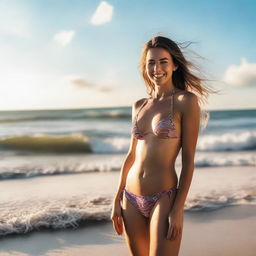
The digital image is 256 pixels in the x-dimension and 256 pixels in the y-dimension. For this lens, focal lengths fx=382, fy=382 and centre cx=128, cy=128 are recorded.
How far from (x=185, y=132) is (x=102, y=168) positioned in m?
7.13

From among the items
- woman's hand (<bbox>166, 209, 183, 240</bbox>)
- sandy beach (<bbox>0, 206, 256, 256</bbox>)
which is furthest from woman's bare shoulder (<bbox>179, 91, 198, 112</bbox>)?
sandy beach (<bbox>0, 206, 256, 256</bbox>)

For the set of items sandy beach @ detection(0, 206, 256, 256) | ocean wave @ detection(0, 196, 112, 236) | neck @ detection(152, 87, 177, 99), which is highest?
neck @ detection(152, 87, 177, 99)

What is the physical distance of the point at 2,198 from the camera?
594 cm

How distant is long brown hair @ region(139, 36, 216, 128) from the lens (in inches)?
92.0

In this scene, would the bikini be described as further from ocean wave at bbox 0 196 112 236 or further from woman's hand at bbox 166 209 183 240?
ocean wave at bbox 0 196 112 236

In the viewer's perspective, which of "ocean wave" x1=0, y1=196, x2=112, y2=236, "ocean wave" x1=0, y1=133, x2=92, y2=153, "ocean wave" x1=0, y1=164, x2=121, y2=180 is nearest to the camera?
"ocean wave" x1=0, y1=196, x2=112, y2=236

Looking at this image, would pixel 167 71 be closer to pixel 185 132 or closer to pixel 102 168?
pixel 185 132

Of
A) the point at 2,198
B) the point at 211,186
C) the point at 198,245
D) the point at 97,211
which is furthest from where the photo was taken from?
the point at 211,186

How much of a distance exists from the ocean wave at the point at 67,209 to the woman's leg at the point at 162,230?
8.21ft

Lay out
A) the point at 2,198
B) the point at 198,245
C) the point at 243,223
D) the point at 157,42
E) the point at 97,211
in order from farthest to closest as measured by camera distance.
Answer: the point at 2,198 < the point at 97,211 < the point at 243,223 < the point at 198,245 < the point at 157,42

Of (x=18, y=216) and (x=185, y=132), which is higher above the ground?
(x=185, y=132)

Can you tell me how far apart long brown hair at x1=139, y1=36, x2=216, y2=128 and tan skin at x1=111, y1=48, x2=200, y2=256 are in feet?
0.12

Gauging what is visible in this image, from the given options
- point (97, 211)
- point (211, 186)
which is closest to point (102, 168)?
point (211, 186)

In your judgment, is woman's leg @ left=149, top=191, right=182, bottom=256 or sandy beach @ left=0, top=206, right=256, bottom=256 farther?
sandy beach @ left=0, top=206, right=256, bottom=256
